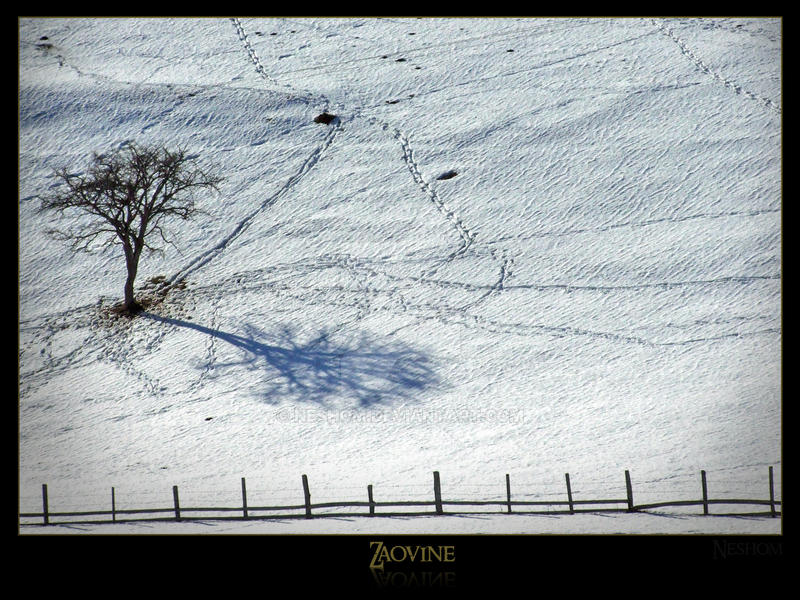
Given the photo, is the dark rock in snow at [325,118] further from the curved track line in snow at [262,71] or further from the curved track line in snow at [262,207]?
the curved track line in snow at [262,71]

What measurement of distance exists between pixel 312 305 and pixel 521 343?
730 centimetres

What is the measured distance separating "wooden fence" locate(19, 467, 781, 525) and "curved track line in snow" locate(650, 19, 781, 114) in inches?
936

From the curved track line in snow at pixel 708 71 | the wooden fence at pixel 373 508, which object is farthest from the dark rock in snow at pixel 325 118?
the wooden fence at pixel 373 508

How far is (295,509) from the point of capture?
17875 millimetres

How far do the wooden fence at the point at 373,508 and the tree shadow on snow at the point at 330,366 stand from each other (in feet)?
18.0

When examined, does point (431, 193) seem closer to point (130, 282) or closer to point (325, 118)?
point (325, 118)

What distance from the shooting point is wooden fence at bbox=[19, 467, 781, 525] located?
16.5 meters

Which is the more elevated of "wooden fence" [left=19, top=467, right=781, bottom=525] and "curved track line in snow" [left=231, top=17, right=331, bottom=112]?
"curved track line in snow" [left=231, top=17, right=331, bottom=112]

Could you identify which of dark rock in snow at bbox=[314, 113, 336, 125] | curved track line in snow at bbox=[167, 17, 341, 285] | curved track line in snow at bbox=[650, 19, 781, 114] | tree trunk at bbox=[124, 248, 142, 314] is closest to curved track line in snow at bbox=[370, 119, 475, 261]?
dark rock in snow at bbox=[314, 113, 336, 125]

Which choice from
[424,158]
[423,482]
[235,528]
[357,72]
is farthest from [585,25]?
[235,528]

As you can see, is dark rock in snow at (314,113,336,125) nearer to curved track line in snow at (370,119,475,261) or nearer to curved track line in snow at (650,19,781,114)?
curved track line in snow at (370,119,475,261)

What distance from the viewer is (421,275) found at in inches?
1133

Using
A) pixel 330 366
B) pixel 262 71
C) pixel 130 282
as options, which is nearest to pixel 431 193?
pixel 330 366

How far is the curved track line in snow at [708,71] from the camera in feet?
117
